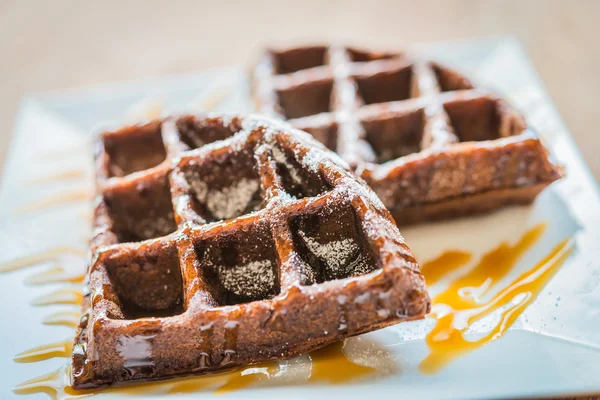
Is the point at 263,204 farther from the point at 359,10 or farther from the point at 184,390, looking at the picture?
the point at 359,10

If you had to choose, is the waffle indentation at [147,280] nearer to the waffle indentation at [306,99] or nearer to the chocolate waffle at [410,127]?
the chocolate waffle at [410,127]

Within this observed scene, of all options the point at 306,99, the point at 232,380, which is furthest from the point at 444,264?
the point at 306,99

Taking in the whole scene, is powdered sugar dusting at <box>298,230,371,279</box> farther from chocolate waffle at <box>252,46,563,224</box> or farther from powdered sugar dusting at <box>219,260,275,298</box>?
chocolate waffle at <box>252,46,563,224</box>

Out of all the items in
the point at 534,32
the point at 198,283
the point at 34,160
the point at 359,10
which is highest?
the point at 359,10

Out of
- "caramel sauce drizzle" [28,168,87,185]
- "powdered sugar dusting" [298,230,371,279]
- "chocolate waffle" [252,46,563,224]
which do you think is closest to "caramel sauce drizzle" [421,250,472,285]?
"chocolate waffle" [252,46,563,224]

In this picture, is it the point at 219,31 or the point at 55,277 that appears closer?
the point at 55,277

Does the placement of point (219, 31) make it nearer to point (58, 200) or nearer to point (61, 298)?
point (58, 200)

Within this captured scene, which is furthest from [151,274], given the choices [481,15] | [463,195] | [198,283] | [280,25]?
[481,15]
